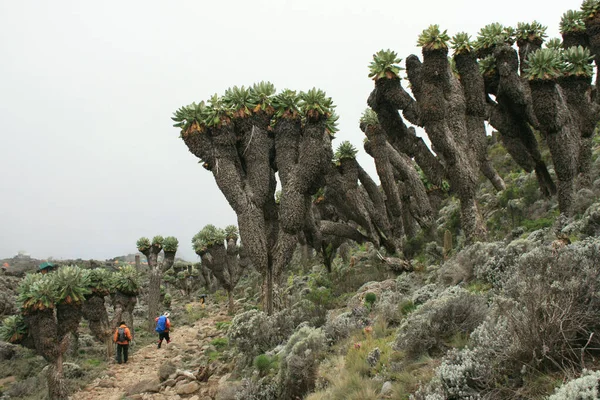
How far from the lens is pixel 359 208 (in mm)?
17016

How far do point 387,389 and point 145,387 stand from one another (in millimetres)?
7589

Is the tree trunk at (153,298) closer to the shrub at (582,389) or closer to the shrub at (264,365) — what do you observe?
the shrub at (264,365)

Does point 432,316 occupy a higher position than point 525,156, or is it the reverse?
point 525,156

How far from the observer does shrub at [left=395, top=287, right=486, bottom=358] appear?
16.9 ft

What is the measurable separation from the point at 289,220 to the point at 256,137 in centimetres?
321

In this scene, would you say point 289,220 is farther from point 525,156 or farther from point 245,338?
point 525,156

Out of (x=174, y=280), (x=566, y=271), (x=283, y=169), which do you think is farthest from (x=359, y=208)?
(x=174, y=280)

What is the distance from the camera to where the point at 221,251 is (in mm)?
23516

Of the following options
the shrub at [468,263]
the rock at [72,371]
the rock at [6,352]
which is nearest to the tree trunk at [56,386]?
the rock at [72,371]

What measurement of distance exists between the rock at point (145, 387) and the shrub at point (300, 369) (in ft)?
15.1

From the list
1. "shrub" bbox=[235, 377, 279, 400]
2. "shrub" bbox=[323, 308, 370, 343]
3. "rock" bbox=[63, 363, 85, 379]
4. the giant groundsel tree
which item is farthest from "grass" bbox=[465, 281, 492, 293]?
"rock" bbox=[63, 363, 85, 379]

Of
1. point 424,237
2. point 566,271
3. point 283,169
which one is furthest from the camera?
point 424,237

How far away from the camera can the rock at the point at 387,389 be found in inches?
181

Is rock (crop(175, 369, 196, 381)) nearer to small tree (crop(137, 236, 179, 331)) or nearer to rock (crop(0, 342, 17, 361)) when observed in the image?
rock (crop(0, 342, 17, 361))
